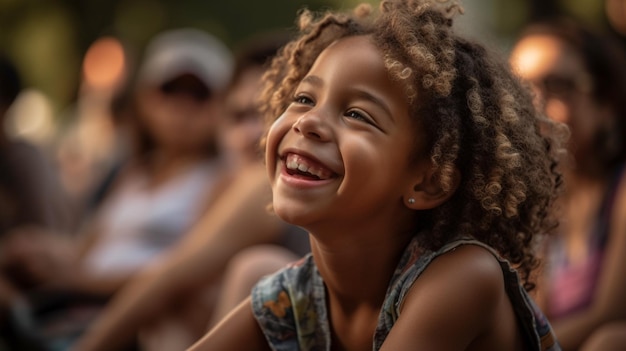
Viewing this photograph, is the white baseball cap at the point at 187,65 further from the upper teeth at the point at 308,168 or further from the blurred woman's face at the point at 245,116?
the upper teeth at the point at 308,168

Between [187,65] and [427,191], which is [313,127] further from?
[187,65]

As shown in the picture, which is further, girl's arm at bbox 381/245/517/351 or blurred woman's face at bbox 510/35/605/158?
blurred woman's face at bbox 510/35/605/158

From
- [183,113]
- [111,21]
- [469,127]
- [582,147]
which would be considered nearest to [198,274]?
[183,113]

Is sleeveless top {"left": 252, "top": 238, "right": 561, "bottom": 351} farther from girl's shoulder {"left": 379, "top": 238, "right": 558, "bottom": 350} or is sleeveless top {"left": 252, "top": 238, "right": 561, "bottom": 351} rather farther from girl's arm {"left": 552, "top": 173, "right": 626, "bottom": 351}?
girl's arm {"left": 552, "top": 173, "right": 626, "bottom": 351}

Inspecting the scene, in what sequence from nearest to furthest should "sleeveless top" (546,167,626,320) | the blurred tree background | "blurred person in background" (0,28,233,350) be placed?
1. "sleeveless top" (546,167,626,320)
2. "blurred person in background" (0,28,233,350)
3. the blurred tree background

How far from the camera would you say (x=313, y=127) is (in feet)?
5.87

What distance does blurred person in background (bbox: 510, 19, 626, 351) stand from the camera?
2.86 m

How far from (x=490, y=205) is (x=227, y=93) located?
1.94 m

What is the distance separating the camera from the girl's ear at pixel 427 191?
1850mm

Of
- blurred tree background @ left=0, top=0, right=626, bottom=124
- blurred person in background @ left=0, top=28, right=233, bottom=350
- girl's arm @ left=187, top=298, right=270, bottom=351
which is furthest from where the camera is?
blurred tree background @ left=0, top=0, right=626, bottom=124

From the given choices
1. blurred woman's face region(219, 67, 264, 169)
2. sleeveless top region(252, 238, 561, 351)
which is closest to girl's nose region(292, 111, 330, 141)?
sleeveless top region(252, 238, 561, 351)

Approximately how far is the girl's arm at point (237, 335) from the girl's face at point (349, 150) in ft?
1.02

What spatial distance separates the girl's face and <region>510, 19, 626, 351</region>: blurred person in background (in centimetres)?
104

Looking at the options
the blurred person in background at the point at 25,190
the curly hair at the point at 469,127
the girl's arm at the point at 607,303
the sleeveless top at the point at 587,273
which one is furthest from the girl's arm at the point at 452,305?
the blurred person in background at the point at 25,190
